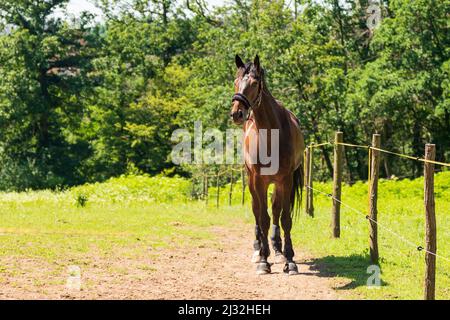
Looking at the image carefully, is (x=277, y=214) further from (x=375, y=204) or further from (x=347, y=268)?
(x=375, y=204)

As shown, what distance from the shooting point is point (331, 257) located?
9.51 metres

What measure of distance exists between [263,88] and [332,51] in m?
24.8

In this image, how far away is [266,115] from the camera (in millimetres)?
8281

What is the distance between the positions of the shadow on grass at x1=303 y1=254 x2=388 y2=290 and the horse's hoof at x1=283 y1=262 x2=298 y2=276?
313 mm

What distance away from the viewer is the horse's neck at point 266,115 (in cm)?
823

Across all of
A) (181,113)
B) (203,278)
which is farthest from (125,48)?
(203,278)

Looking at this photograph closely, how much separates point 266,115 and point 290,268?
212 centimetres

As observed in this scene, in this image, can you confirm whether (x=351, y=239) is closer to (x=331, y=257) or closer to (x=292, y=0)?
(x=331, y=257)

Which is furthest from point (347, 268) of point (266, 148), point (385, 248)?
point (266, 148)

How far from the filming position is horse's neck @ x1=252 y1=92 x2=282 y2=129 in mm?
8234

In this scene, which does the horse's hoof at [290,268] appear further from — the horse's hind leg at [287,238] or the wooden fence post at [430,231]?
the wooden fence post at [430,231]

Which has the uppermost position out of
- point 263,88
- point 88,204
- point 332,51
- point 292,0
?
point 292,0

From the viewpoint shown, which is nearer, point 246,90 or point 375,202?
point 246,90

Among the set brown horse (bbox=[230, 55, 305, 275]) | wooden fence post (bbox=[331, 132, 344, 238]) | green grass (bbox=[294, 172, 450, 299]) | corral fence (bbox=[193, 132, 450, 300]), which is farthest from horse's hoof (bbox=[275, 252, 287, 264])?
wooden fence post (bbox=[331, 132, 344, 238])
